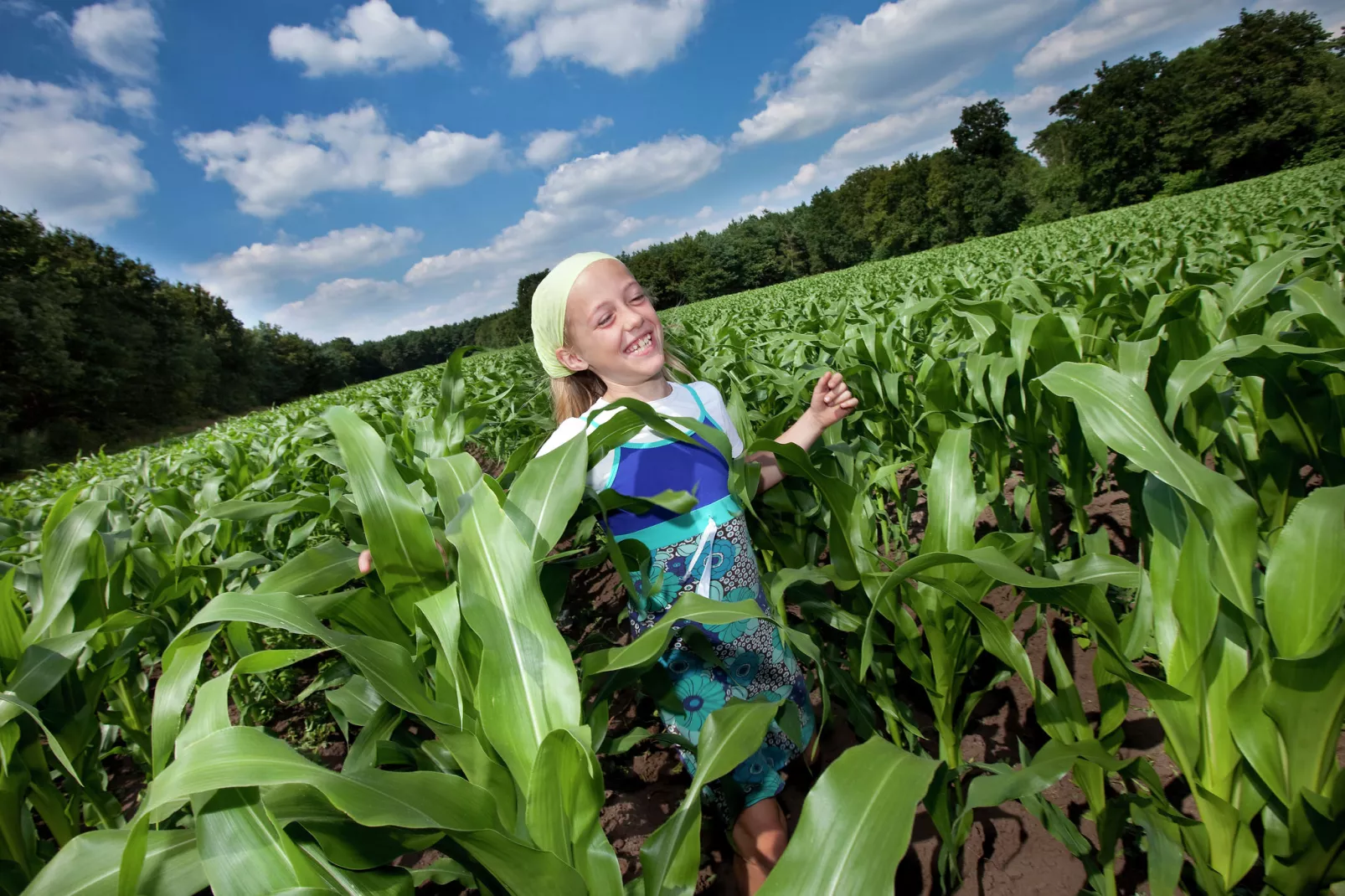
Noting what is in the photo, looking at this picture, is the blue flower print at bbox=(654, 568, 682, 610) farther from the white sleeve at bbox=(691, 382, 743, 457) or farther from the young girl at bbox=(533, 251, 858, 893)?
the white sleeve at bbox=(691, 382, 743, 457)

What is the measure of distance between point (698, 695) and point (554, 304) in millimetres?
1079

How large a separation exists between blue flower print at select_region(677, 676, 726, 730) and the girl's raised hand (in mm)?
729

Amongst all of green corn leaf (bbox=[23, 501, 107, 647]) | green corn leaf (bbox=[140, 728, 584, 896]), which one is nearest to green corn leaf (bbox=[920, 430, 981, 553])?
green corn leaf (bbox=[140, 728, 584, 896])

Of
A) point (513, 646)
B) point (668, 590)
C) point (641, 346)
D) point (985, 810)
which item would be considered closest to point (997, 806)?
point (985, 810)

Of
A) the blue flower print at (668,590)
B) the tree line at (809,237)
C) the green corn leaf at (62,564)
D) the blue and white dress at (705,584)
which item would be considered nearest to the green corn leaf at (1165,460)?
the blue and white dress at (705,584)

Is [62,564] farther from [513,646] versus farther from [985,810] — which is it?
[985,810]

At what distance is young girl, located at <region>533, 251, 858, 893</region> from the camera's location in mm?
1442

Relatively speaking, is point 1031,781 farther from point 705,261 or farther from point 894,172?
point 894,172

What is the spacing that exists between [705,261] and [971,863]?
58.1 m

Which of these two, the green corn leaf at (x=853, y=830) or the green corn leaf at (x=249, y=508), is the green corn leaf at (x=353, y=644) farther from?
the green corn leaf at (x=249, y=508)

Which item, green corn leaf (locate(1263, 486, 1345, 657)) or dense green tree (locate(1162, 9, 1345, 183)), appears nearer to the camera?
green corn leaf (locate(1263, 486, 1345, 657))

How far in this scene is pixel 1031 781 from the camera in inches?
31.6

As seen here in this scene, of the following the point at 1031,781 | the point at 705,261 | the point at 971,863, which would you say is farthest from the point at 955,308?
the point at 705,261

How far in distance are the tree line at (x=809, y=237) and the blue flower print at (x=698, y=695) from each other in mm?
22502
